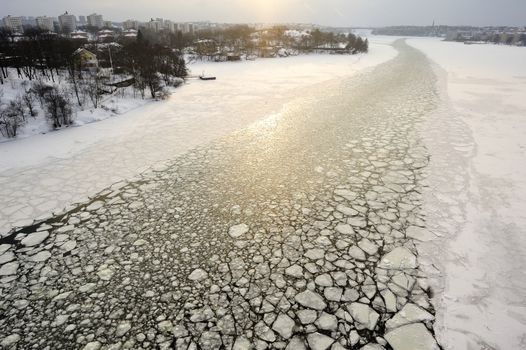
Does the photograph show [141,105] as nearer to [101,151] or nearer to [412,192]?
[101,151]

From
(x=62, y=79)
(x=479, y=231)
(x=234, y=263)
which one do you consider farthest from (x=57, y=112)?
(x=479, y=231)

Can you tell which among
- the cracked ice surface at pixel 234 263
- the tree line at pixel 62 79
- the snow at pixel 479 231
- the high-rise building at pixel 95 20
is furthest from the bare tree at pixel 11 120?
the high-rise building at pixel 95 20

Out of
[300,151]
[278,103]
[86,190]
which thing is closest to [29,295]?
[86,190]

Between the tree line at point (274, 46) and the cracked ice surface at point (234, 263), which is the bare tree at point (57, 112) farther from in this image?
the tree line at point (274, 46)

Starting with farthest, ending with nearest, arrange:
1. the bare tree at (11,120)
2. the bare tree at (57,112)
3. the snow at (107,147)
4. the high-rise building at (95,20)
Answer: the high-rise building at (95,20), the bare tree at (57,112), the bare tree at (11,120), the snow at (107,147)

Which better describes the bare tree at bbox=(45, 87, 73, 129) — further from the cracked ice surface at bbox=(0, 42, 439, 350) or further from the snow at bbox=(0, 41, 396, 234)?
the cracked ice surface at bbox=(0, 42, 439, 350)

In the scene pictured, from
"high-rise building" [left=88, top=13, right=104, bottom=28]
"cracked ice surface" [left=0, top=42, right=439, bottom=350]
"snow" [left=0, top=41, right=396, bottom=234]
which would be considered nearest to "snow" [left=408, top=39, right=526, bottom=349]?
"cracked ice surface" [left=0, top=42, right=439, bottom=350]

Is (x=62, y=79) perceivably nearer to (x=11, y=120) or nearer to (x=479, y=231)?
(x=11, y=120)
